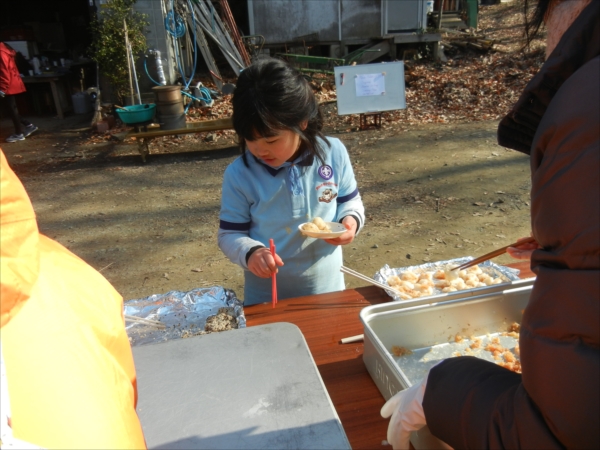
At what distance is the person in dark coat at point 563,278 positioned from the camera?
60 centimetres

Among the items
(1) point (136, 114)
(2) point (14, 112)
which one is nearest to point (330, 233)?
(1) point (136, 114)

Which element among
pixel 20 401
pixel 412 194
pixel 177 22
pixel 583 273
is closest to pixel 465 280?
pixel 583 273

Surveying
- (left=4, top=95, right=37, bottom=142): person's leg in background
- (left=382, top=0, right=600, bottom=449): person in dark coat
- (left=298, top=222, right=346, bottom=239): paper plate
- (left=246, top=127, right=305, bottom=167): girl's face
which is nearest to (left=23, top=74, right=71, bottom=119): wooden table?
(left=4, top=95, right=37, bottom=142): person's leg in background

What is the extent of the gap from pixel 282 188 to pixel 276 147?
0.20m

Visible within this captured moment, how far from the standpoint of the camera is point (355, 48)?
446 inches

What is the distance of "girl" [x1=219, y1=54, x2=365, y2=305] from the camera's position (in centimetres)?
159

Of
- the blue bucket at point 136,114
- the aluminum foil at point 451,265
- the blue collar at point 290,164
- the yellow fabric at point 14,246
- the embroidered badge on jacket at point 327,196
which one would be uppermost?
the yellow fabric at point 14,246

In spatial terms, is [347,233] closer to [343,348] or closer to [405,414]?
[343,348]

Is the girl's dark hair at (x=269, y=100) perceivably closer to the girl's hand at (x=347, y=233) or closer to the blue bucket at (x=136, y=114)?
the girl's hand at (x=347, y=233)

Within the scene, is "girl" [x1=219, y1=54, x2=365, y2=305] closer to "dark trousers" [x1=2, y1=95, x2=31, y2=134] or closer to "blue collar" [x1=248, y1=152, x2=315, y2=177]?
"blue collar" [x1=248, y1=152, x2=315, y2=177]

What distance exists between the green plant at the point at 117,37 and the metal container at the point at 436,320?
7.88 meters

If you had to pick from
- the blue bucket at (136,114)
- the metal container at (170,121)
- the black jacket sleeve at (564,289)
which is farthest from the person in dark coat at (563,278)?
the metal container at (170,121)

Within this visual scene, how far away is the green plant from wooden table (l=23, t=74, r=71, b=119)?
198 cm

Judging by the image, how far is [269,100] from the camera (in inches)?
61.5
